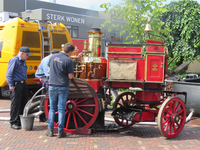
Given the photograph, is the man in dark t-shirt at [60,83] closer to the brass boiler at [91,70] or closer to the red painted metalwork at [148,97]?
the brass boiler at [91,70]

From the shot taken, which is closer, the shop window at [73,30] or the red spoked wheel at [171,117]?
the red spoked wheel at [171,117]

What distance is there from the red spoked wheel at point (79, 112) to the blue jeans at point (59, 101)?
0.93 feet

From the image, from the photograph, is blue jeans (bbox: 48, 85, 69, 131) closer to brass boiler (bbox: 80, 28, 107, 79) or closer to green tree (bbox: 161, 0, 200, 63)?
brass boiler (bbox: 80, 28, 107, 79)

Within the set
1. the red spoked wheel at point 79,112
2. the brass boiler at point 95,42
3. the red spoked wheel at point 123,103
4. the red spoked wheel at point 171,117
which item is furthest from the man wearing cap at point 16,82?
the red spoked wheel at point 171,117

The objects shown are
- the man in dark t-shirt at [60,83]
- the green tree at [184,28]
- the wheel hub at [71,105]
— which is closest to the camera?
the man in dark t-shirt at [60,83]

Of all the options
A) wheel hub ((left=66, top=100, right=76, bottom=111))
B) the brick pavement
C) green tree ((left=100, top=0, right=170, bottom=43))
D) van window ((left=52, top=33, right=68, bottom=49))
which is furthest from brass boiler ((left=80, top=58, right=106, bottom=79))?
green tree ((left=100, top=0, right=170, bottom=43))

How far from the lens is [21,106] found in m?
5.66

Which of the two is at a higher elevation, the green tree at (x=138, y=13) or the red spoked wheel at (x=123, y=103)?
the green tree at (x=138, y=13)

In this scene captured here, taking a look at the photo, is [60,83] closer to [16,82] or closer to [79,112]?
[79,112]

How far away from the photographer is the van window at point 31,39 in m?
8.64

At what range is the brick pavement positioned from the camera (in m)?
4.38

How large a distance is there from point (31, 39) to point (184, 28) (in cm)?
1055

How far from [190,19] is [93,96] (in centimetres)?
1264

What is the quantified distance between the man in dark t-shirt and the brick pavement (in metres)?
0.37
